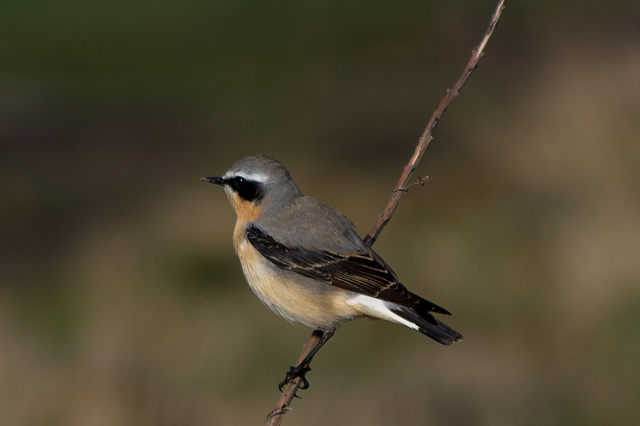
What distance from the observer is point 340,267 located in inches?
204

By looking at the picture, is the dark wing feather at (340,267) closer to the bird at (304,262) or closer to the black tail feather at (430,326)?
the bird at (304,262)

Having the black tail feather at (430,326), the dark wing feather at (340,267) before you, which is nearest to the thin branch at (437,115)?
the dark wing feather at (340,267)

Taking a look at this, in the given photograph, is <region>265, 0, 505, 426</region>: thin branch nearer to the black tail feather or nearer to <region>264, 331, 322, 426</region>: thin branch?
<region>264, 331, 322, 426</region>: thin branch

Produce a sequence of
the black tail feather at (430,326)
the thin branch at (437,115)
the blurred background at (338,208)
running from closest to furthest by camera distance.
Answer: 1. the thin branch at (437,115)
2. the black tail feather at (430,326)
3. the blurred background at (338,208)

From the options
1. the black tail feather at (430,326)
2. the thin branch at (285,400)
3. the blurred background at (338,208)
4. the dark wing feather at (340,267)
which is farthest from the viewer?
the blurred background at (338,208)

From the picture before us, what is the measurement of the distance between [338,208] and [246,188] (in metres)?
5.91

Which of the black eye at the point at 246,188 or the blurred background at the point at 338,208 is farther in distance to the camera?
the blurred background at the point at 338,208

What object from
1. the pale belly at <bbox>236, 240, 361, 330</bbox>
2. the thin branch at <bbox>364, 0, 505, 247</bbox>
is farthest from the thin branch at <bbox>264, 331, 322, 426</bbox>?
the thin branch at <bbox>364, 0, 505, 247</bbox>

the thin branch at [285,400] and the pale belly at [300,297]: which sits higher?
the pale belly at [300,297]

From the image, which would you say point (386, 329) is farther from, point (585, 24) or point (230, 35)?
point (230, 35)

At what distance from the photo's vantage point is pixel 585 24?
15.0 m

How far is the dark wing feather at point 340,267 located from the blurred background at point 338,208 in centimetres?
232

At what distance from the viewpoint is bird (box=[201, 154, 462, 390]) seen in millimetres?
5086

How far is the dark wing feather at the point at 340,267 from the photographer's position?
5055 mm
